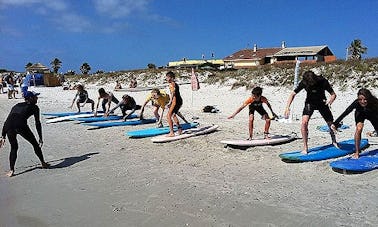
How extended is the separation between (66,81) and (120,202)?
41013 millimetres

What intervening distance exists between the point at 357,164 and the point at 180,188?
2.91 metres

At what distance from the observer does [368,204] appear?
483cm

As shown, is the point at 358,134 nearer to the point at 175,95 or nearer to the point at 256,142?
the point at 256,142

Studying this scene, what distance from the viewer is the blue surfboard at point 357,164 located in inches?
235

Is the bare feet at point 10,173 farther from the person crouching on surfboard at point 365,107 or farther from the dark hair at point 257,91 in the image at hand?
the person crouching on surfboard at point 365,107

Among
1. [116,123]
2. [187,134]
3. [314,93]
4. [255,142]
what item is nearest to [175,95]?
[187,134]

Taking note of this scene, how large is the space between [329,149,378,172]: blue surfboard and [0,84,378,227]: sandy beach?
0.13 metres

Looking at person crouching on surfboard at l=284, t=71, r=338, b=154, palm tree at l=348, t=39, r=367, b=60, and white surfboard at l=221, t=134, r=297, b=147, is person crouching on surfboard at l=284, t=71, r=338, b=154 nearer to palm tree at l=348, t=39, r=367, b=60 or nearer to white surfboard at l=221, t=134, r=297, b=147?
white surfboard at l=221, t=134, r=297, b=147

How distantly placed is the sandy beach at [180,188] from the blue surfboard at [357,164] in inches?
5.0

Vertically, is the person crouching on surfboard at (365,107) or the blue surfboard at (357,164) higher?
the person crouching on surfboard at (365,107)

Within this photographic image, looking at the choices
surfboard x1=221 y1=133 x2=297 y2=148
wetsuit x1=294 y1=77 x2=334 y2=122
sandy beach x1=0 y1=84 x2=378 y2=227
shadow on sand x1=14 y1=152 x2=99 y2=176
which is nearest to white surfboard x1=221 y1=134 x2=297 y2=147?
surfboard x1=221 y1=133 x2=297 y2=148

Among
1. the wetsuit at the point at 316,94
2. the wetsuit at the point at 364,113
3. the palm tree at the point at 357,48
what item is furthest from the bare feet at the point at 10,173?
the palm tree at the point at 357,48

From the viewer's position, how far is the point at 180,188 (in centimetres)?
576

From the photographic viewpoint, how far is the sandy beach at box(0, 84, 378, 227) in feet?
15.2
